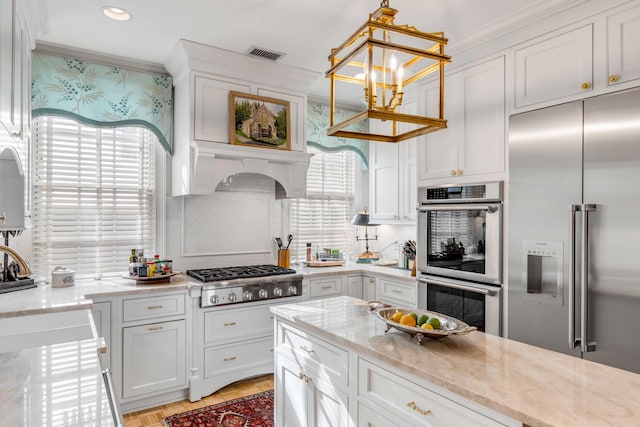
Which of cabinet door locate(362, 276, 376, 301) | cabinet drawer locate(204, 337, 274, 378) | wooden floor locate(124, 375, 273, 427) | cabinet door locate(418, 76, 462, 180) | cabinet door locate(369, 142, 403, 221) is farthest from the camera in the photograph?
cabinet door locate(369, 142, 403, 221)

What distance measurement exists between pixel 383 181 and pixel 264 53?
70.1 inches

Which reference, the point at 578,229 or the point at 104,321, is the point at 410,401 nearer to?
the point at 578,229

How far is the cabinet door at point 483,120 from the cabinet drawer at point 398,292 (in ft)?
3.62

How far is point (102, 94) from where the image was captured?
10.7 feet

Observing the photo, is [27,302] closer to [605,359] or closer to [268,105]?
[268,105]

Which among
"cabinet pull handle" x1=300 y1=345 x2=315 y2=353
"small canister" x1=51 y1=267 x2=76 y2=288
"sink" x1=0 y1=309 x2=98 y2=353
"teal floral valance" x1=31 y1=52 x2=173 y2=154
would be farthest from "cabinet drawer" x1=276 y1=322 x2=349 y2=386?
"teal floral valance" x1=31 y1=52 x2=173 y2=154

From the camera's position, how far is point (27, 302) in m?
2.29

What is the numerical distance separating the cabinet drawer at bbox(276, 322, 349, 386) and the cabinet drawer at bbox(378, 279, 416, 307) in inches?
63.1

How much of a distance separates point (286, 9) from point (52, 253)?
2.59 m

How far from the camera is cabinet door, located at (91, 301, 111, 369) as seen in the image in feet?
8.91

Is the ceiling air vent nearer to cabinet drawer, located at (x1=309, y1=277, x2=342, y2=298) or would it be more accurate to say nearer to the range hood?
the range hood

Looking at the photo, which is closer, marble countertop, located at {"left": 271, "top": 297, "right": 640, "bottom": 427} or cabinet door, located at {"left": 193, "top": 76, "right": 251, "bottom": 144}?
marble countertop, located at {"left": 271, "top": 297, "right": 640, "bottom": 427}

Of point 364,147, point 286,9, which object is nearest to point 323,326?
point 286,9

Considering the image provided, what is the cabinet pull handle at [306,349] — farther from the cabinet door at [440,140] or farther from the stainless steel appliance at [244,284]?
the cabinet door at [440,140]
